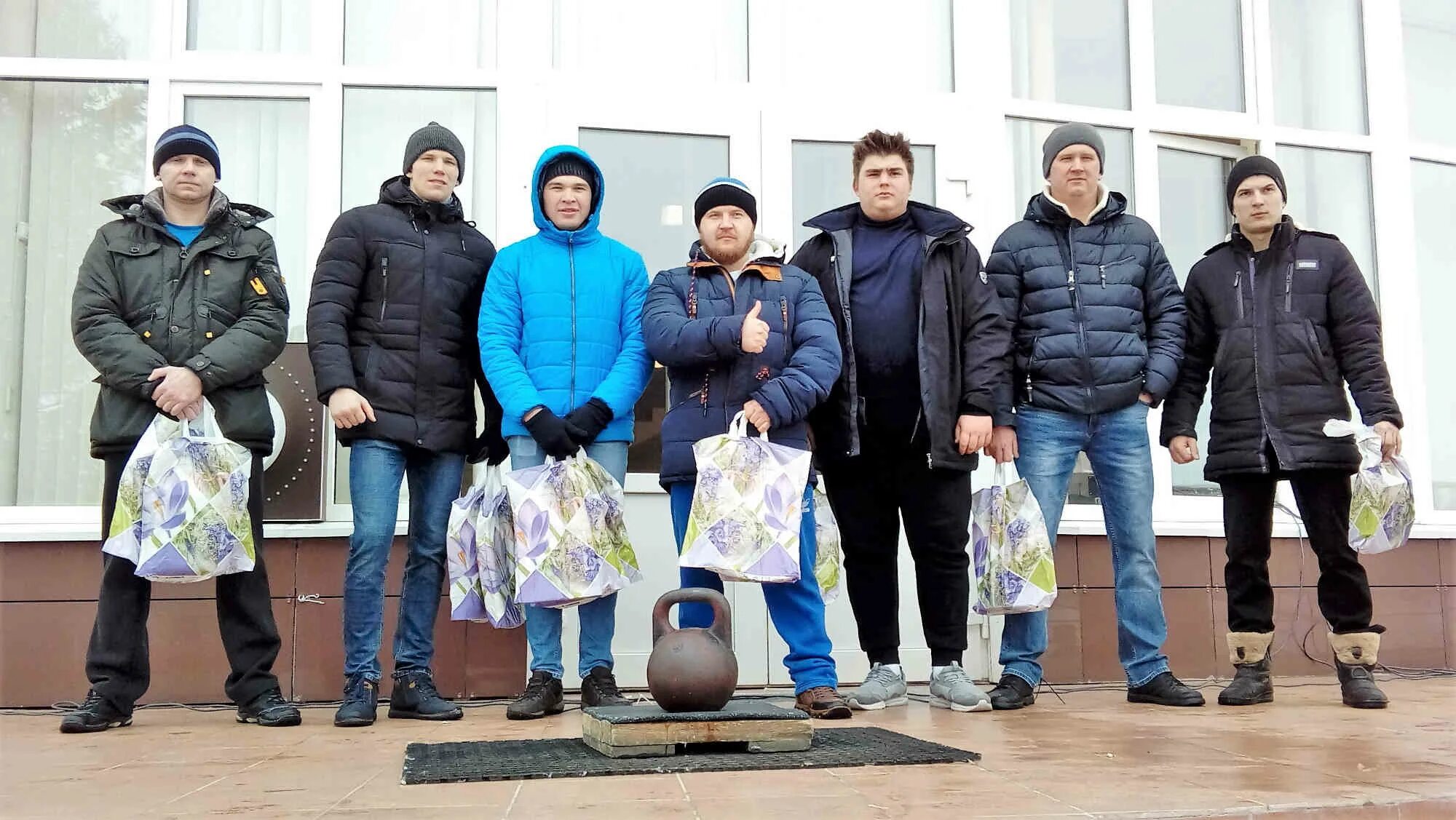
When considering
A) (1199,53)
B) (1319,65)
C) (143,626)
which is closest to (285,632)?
(143,626)

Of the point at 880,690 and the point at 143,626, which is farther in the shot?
the point at 880,690

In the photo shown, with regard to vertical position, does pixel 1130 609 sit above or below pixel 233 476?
below

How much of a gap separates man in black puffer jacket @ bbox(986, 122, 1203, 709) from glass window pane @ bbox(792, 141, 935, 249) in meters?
0.97

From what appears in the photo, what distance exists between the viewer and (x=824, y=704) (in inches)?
149

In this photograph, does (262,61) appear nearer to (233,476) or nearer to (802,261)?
(233,476)

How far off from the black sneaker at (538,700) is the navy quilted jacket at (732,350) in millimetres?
747

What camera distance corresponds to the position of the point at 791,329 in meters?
3.95

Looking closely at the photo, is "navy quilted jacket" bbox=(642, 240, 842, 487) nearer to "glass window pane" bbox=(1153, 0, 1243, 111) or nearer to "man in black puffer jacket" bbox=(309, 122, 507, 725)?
"man in black puffer jacket" bbox=(309, 122, 507, 725)

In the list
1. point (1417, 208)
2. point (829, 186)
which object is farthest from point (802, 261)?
point (1417, 208)

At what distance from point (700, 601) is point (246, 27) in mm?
3205

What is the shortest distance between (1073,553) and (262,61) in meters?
3.78

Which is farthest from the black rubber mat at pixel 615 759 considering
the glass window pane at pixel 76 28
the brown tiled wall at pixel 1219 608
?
the glass window pane at pixel 76 28

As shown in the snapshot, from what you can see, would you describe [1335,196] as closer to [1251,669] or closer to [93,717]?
[1251,669]

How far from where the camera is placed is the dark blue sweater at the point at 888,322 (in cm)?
411
